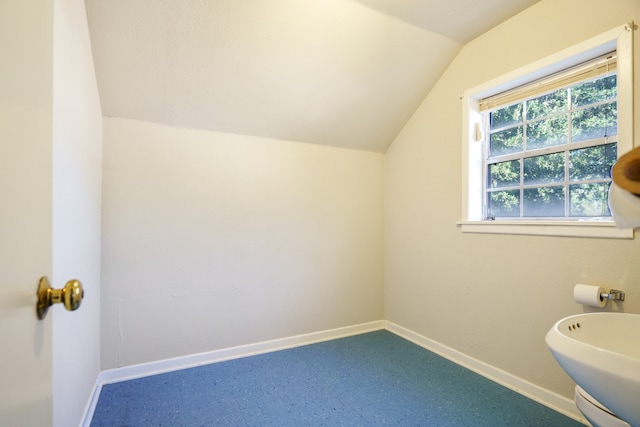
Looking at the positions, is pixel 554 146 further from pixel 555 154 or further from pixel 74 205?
pixel 74 205

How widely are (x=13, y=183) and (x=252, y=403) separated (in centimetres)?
170

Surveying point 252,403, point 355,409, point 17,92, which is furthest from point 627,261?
point 17,92

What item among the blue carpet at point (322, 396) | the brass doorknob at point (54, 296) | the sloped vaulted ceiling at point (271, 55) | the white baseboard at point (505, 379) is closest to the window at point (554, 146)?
the sloped vaulted ceiling at point (271, 55)

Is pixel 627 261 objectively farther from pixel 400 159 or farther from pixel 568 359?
pixel 400 159

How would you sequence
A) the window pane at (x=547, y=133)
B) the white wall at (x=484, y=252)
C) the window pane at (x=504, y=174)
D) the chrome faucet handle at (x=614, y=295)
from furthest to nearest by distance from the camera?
1. the window pane at (x=504, y=174)
2. the window pane at (x=547, y=133)
3. the white wall at (x=484, y=252)
4. the chrome faucet handle at (x=614, y=295)

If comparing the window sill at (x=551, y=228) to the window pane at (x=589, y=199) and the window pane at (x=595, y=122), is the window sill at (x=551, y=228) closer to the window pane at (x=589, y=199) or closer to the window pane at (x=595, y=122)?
the window pane at (x=589, y=199)

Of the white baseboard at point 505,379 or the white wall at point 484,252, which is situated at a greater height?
the white wall at point 484,252

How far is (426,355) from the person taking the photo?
2.30m

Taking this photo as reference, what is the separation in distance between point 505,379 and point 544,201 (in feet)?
3.74

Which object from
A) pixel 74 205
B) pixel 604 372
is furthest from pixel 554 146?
pixel 74 205

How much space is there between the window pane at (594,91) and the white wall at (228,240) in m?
1.55

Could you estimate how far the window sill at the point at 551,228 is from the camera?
143cm

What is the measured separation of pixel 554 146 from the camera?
5.87 feet

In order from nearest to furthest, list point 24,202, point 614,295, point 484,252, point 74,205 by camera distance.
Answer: point 24,202 < point 74,205 < point 614,295 < point 484,252
